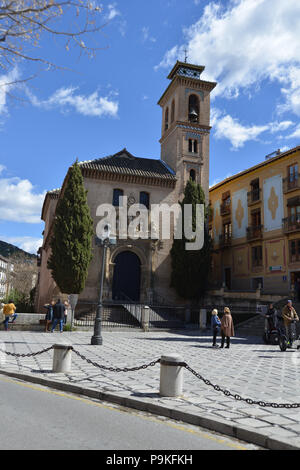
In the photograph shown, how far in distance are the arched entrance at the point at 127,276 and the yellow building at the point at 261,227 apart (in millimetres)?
7775

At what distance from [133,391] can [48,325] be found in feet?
43.7

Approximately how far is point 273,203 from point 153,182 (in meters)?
9.65

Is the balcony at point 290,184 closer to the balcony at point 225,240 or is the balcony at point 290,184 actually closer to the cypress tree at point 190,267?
the cypress tree at point 190,267

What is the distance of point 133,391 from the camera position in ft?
20.7

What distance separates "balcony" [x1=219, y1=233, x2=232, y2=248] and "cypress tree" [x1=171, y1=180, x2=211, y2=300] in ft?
21.7

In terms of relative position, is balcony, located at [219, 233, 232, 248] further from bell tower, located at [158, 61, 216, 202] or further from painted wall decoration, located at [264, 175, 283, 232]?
bell tower, located at [158, 61, 216, 202]

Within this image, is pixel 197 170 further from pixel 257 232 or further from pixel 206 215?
pixel 257 232

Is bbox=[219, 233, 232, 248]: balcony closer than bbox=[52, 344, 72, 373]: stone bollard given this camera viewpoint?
No

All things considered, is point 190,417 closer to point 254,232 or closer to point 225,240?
point 254,232

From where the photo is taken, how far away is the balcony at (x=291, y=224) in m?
26.8

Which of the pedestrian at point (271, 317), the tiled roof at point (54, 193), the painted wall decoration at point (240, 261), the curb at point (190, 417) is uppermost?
the tiled roof at point (54, 193)

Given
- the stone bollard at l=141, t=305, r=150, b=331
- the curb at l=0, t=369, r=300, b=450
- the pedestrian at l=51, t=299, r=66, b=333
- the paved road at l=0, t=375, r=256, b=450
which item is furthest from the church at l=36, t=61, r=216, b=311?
the paved road at l=0, t=375, r=256, b=450

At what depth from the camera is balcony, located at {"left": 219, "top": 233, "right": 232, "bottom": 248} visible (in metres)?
34.2

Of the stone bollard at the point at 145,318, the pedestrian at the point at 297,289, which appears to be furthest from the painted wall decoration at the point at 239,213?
the stone bollard at the point at 145,318
